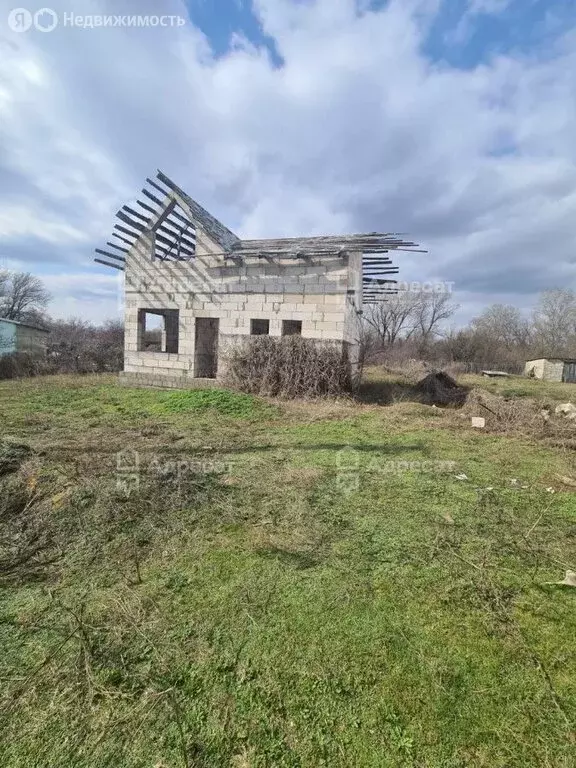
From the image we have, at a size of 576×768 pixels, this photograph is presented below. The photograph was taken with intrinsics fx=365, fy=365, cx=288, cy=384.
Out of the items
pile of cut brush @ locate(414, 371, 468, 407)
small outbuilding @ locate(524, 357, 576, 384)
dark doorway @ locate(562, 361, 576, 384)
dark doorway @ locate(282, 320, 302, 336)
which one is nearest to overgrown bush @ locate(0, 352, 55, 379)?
dark doorway @ locate(282, 320, 302, 336)

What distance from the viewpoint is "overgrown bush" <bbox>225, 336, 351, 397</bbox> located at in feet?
34.5

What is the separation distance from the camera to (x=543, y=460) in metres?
5.68

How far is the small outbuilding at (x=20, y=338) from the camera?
55.1 feet

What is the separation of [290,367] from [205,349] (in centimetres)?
460

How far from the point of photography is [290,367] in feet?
35.0

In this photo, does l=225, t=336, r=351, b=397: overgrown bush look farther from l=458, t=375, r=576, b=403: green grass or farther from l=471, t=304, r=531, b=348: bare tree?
l=471, t=304, r=531, b=348: bare tree

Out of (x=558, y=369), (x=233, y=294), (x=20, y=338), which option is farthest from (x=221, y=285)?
(x=558, y=369)

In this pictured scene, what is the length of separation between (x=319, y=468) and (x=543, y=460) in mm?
3623

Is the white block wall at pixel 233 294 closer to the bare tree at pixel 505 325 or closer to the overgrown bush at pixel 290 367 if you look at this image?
the overgrown bush at pixel 290 367

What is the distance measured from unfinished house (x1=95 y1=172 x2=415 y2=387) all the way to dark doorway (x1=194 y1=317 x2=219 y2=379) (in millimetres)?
39

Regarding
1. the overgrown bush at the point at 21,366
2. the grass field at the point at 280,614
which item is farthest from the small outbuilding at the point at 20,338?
the grass field at the point at 280,614

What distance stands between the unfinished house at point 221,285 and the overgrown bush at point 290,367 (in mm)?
514

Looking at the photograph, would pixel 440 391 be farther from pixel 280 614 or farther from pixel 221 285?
pixel 280 614

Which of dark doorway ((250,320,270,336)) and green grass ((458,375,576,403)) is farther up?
dark doorway ((250,320,270,336))
